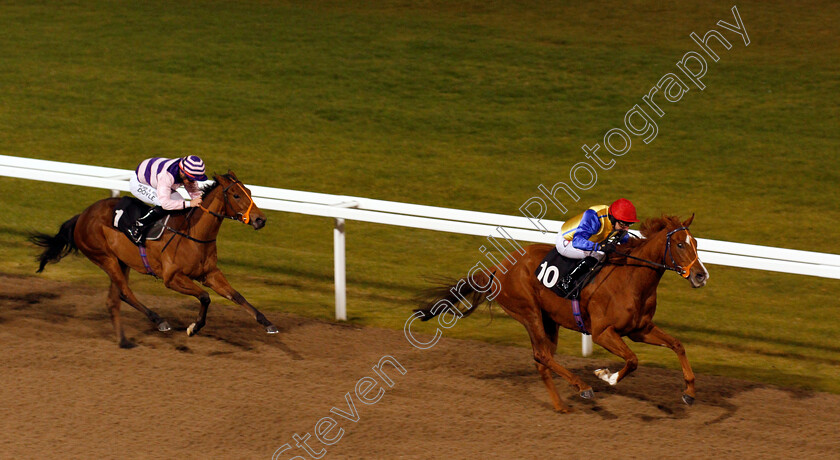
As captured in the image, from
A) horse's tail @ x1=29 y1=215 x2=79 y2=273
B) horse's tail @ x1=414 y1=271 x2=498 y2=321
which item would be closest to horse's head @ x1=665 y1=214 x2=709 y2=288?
horse's tail @ x1=414 y1=271 x2=498 y2=321

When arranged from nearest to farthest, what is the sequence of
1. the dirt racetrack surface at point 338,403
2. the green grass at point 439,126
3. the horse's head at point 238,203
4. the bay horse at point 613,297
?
the dirt racetrack surface at point 338,403, the bay horse at point 613,297, the horse's head at point 238,203, the green grass at point 439,126

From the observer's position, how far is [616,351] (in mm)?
5926

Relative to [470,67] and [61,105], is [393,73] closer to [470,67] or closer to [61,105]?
[470,67]

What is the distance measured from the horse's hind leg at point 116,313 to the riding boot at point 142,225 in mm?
450

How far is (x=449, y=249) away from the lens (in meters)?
9.70

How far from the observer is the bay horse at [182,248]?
7.03 metres

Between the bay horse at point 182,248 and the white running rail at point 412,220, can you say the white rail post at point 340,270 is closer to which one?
the white running rail at point 412,220

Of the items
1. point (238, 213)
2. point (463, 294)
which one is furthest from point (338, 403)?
point (238, 213)

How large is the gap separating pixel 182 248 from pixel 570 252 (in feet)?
Result: 8.87

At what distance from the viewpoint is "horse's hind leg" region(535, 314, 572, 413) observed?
20.1 feet

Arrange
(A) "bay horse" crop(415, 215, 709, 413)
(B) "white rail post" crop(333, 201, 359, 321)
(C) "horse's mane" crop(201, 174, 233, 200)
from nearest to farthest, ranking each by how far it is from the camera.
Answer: (A) "bay horse" crop(415, 215, 709, 413)
(C) "horse's mane" crop(201, 174, 233, 200)
(B) "white rail post" crop(333, 201, 359, 321)

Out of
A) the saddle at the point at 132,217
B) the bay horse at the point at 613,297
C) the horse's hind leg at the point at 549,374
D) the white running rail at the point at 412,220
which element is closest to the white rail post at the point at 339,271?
the white running rail at the point at 412,220

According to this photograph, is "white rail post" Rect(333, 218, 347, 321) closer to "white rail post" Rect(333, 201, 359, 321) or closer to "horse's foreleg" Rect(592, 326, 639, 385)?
"white rail post" Rect(333, 201, 359, 321)

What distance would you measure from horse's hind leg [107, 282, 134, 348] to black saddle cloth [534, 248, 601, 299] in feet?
9.68
